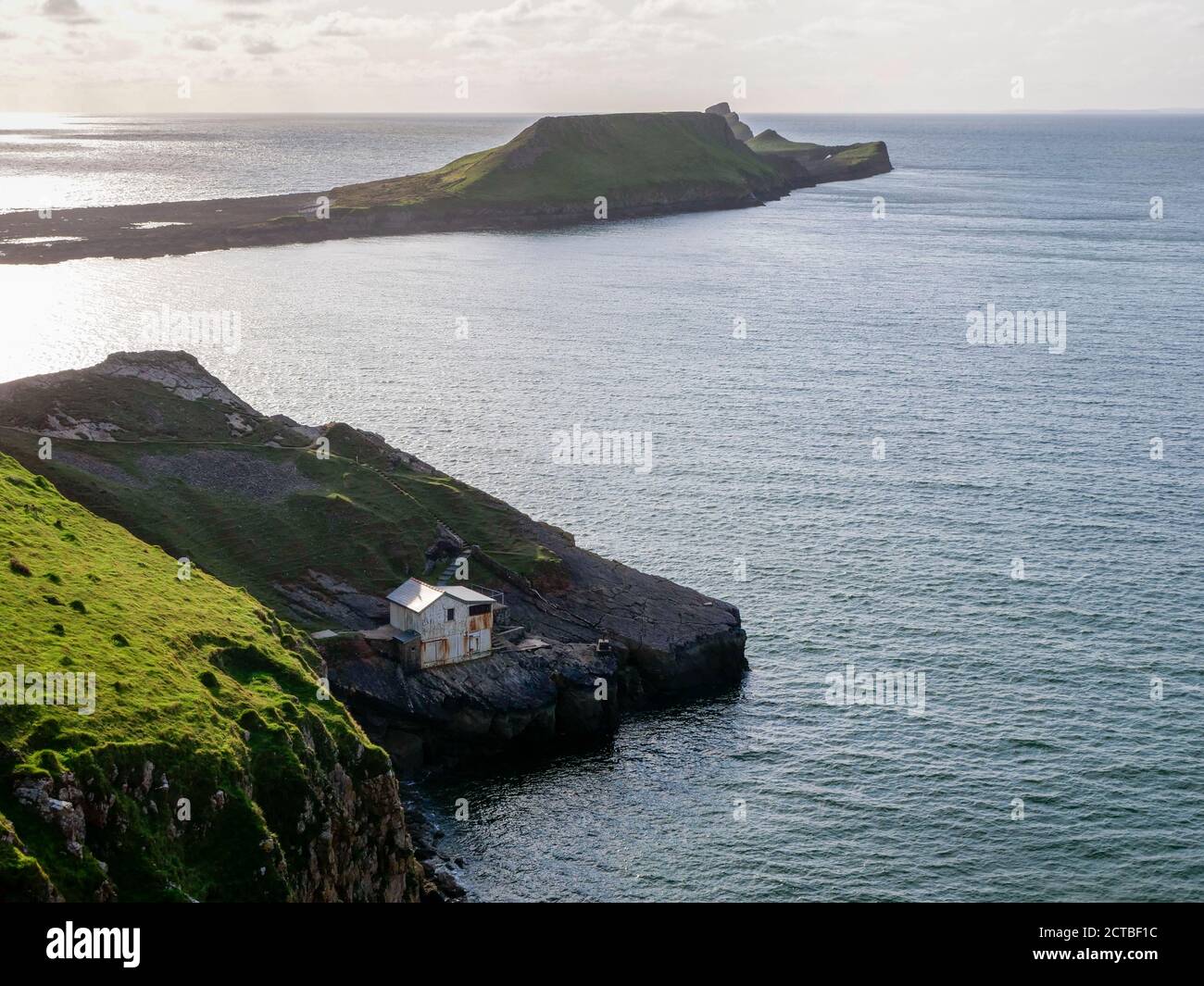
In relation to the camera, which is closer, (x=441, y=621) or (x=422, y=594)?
(x=441, y=621)

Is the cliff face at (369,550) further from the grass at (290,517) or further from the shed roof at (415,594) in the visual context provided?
the shed roof at (415,594)

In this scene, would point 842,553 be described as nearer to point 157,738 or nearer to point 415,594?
point 415,594

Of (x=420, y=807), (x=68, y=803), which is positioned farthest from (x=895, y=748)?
(x=68, y=803)

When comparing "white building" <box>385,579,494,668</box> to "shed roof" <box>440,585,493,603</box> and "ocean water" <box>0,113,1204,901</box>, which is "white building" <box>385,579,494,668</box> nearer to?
"shed roof" <box>440,585,493,603</box>

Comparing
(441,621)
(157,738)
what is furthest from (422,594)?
(157,738)

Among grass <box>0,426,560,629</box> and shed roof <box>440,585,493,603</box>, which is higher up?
grass <box>0,426,560,629</box>

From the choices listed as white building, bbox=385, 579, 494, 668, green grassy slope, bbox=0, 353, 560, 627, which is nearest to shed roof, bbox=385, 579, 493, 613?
white building, bbox=385, 579, 494, 668
